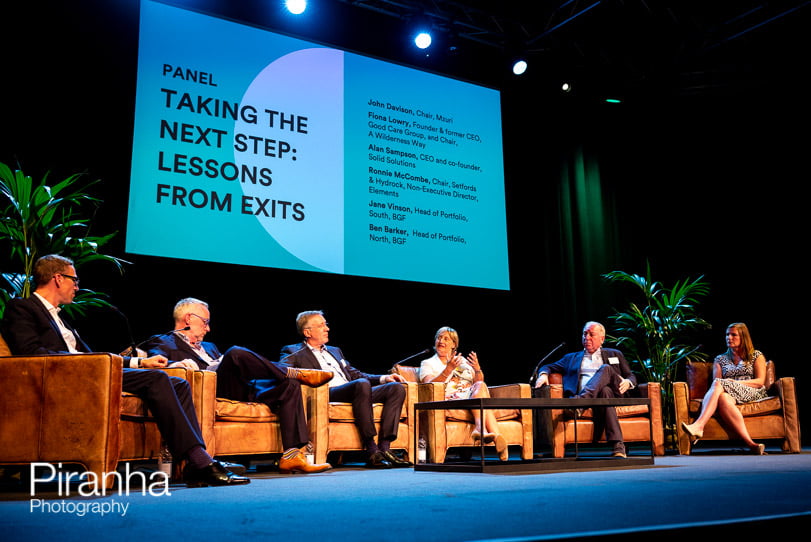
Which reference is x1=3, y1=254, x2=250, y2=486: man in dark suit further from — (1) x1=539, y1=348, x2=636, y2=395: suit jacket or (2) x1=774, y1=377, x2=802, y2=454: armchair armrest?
(2) x1=774, y1=377, x2=802, y2=454: armchair armrest

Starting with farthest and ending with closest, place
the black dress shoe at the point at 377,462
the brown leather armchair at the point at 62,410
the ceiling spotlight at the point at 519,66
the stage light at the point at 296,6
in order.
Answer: the ceiling spotlight at the point at 519,66
the stage light at the point at 296,6
the black dress shoe at the point at 377,462
the brown leather armchair at the point at 62,410

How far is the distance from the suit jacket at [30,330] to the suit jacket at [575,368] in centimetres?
325

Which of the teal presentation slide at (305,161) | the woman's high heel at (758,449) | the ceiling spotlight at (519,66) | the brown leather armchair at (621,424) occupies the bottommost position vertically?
the woman's high heel at (758,449)

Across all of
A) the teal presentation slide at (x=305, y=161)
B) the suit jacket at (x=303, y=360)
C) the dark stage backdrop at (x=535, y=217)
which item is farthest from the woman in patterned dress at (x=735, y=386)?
the suit jacket at (x=303, y=360)

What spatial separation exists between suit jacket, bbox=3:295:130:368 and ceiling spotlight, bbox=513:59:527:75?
4519 millimetres

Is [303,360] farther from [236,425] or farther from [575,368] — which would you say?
[575,368]

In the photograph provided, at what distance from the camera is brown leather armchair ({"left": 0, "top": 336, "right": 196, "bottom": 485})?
2709 mm

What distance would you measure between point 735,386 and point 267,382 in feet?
10.8

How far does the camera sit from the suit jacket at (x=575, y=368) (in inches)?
205

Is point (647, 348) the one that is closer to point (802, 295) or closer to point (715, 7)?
point (802, 295)

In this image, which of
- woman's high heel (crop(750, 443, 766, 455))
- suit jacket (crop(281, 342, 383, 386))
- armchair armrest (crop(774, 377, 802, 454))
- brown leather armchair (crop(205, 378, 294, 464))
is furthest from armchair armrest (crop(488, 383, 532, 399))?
armchair armrest (crop(774, 377, 802, 454))

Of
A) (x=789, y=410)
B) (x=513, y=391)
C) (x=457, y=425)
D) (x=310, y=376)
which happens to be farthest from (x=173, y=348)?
(x=789, y=410)

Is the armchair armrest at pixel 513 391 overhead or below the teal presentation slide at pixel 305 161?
below

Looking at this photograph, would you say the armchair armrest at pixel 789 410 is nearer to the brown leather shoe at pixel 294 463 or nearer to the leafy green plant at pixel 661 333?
the leafy green plant at pixel 661 333
